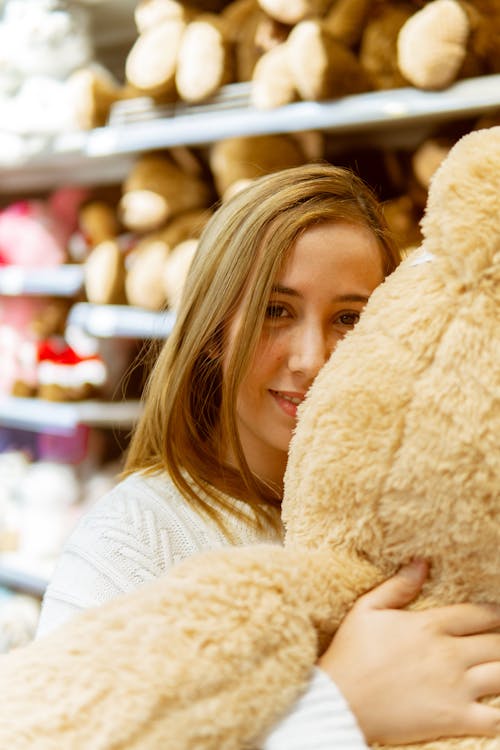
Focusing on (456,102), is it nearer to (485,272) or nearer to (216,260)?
(216,260)

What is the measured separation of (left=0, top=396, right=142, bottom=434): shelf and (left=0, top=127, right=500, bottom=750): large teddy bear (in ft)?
5.41

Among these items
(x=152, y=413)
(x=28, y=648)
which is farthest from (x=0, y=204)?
(x=28, y=648)

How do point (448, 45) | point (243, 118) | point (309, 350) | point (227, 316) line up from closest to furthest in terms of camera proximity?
point (309, 350) < point (227, 316) < point (448, 45) < point (243, 118)

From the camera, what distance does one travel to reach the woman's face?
0.90 metres

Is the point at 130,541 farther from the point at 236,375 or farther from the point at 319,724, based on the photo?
the point at 319,724

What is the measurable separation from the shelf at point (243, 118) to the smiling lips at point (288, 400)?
79cm

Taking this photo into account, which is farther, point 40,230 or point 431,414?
point 40,230

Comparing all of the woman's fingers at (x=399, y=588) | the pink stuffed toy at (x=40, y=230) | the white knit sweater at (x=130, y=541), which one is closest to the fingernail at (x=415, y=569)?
the woman's fingers at (x=399, y=588)

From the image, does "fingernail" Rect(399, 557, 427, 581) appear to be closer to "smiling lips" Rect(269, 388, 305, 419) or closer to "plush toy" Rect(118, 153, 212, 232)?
"smiling lips" Rect(269, 388, 305, 419)

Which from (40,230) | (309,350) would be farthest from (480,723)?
(40,230)

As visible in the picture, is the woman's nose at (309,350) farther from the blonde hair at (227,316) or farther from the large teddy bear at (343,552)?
the large teddy bear at (343,552)

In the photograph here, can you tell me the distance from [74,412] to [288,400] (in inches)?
52.7

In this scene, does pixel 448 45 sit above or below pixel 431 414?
above

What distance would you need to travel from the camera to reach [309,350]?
2.88 ft
